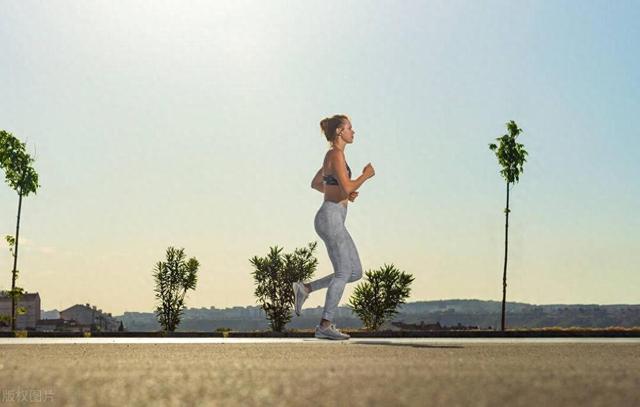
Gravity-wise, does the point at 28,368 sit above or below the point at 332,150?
below

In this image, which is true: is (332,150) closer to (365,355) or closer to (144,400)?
(365,355)

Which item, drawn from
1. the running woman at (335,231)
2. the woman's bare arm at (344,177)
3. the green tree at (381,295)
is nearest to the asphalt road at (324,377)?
the running woman at (335,231)

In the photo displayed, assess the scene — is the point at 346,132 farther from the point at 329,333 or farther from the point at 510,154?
the point at 510,154

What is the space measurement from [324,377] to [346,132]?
26.3 feet

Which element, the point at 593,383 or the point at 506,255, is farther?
the point at 506,255

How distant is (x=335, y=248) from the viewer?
43.8ft

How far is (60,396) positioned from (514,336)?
14.6 metres

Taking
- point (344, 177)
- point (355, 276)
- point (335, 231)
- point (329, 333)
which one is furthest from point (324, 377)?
point (355, 276)

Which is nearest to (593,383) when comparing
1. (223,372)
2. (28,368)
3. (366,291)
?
(223,372)

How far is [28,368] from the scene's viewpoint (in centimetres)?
698

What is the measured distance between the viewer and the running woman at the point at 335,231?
13.3 m

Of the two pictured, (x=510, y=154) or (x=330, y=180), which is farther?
(x=510, y=154)

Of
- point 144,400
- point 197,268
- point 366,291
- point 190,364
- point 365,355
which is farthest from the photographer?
point 197,268

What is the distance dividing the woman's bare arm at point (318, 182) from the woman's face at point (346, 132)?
1.98 ft
